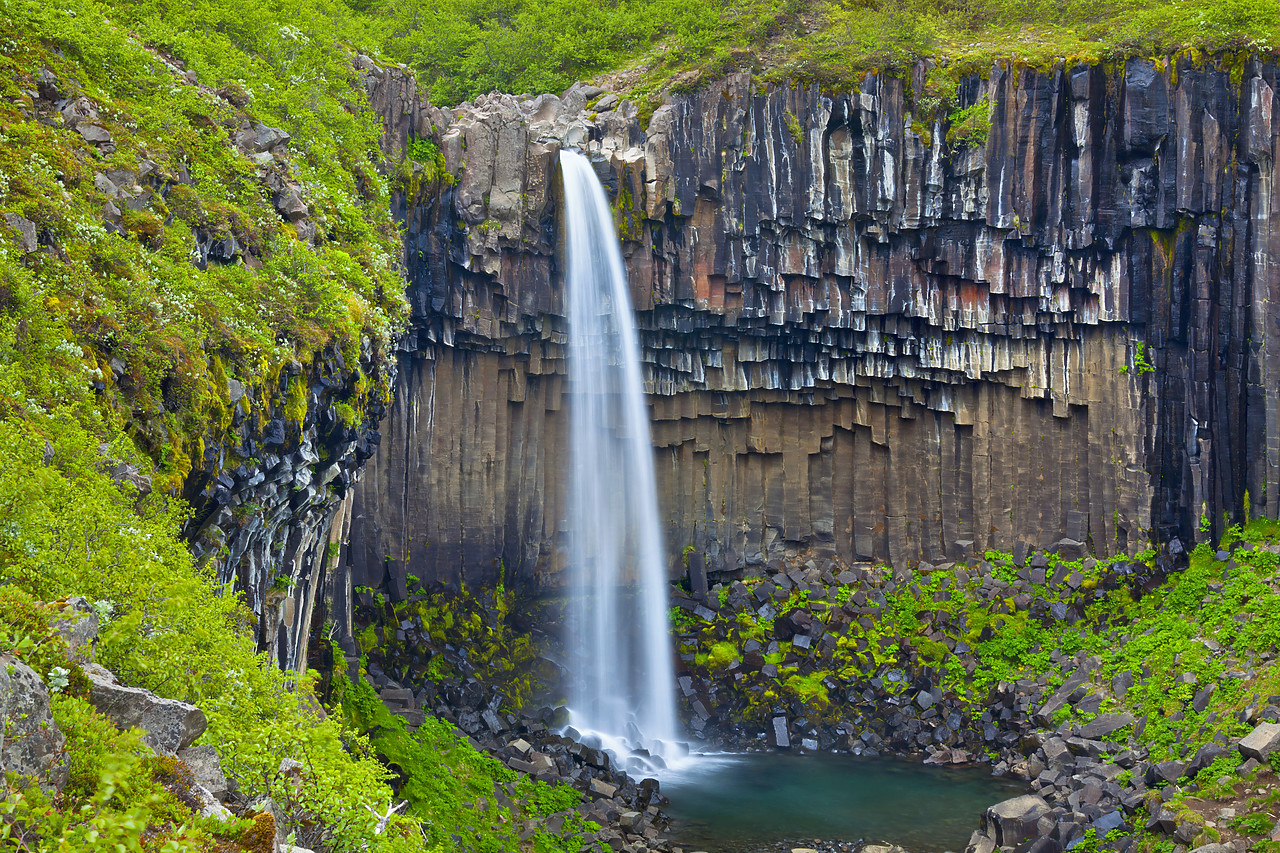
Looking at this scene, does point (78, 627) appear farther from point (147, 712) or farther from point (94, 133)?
point (94, 133)

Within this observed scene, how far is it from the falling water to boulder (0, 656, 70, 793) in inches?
747

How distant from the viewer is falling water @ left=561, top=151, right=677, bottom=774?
79.4 feet

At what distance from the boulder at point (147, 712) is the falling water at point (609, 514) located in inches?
718

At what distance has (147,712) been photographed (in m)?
5.27

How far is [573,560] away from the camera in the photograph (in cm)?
2612

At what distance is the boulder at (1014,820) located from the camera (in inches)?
625

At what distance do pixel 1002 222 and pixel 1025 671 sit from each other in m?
11.3

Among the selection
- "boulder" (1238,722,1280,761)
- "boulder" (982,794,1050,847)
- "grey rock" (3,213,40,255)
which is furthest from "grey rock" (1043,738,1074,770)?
"grey rock" (3,213,40,255)

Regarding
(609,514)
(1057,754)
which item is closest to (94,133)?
(609,514)

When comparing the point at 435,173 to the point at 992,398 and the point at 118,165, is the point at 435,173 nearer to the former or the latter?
the point at 118,165

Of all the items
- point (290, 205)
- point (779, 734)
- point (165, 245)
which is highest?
point (290, 205)

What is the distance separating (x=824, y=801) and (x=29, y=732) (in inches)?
684

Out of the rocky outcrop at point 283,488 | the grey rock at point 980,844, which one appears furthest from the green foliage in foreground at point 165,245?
the grey rock at point 980,844

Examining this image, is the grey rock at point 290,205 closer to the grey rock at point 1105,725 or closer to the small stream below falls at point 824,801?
the small stream below falls at point 824,801
